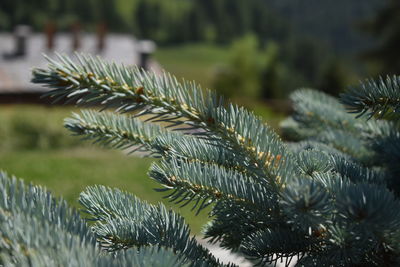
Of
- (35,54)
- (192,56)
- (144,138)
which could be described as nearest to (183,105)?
(144,138)

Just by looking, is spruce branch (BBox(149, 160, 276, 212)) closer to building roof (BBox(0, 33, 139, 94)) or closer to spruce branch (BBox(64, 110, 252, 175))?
spruce branch (BBox(64, 110, 252, 175))

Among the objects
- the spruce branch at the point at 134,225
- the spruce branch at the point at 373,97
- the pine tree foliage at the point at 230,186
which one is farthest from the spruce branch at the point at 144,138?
the spruce branch at the point at 373,97

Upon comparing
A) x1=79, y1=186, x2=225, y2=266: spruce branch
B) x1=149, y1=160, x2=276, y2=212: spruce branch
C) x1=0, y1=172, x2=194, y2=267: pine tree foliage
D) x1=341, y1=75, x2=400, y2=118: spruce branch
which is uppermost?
x1=341, y1=75, x2=400, y2=118: spruce branch

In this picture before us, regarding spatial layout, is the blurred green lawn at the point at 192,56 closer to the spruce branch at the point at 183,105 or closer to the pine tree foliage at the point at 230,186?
the pine tree foliage at the point at 230,186

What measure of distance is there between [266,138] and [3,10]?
68306mm

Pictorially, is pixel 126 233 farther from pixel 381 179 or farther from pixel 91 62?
pixel 381 179

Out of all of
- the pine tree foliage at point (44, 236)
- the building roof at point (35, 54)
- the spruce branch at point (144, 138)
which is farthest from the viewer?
the building roof at point (35, 54)

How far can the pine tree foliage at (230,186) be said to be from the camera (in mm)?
737

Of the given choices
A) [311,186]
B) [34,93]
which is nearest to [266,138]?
[311,186]

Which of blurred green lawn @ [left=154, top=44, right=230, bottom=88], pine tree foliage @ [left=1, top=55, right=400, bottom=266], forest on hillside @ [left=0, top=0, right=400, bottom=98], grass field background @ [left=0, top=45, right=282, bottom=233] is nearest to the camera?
pine tree foliage @ [left=1, top=55, right=400, bottom=266]

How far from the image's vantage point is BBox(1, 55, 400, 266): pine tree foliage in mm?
737

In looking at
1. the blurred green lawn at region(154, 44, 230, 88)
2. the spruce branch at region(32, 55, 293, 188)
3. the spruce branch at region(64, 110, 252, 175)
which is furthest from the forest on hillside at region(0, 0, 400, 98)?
the spruce branch at region(32, 55, 293, 188)

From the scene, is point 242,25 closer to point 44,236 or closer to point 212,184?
point 212,184

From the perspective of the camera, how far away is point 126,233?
881 millimetres
